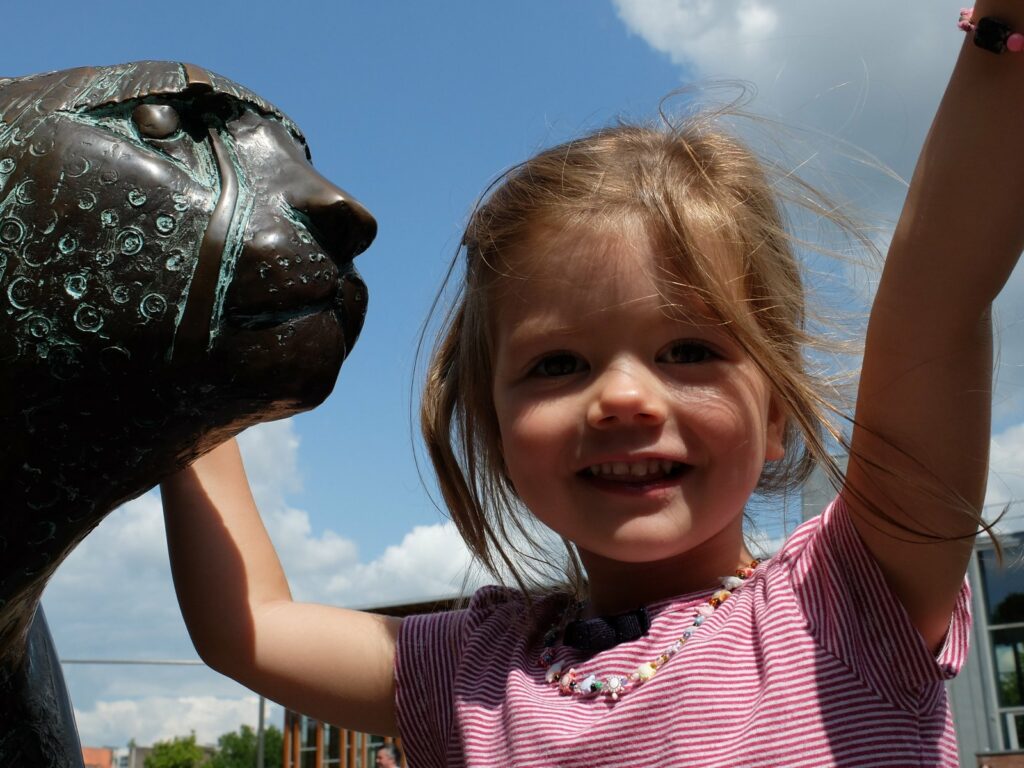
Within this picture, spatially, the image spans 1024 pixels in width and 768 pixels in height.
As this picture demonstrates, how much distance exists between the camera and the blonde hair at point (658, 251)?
1.29 m

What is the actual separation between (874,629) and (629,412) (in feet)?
1.08

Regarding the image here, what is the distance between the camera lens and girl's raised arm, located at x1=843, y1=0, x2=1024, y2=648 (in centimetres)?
86

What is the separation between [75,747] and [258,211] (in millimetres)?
591

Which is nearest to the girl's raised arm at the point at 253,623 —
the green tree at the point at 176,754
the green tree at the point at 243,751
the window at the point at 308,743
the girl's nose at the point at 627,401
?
the girl's nose at the point at 627,401

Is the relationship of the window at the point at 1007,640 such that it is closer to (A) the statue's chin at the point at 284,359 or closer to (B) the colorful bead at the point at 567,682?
(B) the colorful bead at the point at 567,682

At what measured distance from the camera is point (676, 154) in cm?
149

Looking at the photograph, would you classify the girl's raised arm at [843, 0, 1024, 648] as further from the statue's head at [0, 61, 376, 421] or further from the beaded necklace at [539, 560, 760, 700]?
the statue's head at [0, 61, 376, 421]

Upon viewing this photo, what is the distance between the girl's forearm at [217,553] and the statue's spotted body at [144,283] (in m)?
0.63

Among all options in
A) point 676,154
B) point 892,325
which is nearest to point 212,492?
point 676,154

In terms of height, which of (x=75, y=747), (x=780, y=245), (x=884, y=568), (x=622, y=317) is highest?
(x=780, y=245)

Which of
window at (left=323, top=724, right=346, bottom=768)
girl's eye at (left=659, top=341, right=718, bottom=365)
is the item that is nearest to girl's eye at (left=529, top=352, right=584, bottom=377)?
girl's eye at (left=659, top=341, right=718, bottom=365)

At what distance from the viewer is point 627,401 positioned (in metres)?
1.20

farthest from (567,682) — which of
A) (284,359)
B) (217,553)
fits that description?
(284,359)

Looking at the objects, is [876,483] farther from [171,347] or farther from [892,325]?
[171,347]
